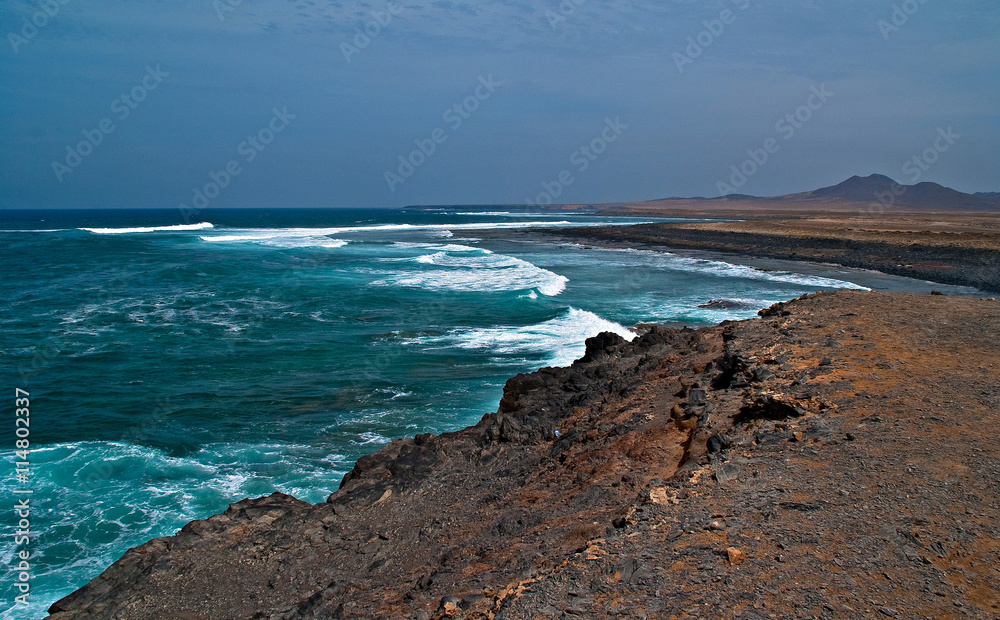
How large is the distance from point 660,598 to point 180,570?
14.7 feet

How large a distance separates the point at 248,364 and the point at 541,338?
7.62 meters

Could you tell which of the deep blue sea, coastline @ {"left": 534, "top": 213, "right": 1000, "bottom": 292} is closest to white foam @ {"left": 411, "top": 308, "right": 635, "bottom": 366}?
the deep blue sea

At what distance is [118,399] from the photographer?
41.6ft

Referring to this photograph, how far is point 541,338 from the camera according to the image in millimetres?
17344

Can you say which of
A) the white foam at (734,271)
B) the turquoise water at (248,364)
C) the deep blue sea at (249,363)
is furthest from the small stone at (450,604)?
the white foam at (734,271)

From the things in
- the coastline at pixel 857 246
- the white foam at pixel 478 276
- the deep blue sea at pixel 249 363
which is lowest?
the deep blue sea at pixel 249 363

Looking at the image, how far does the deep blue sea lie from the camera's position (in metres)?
8.67

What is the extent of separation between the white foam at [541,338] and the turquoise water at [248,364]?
99 mm

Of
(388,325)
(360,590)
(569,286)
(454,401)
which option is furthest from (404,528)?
(569,286)

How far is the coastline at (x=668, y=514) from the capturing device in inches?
171

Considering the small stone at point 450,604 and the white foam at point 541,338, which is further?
the white foam at point 541,338

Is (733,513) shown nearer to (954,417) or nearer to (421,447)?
(954,417)

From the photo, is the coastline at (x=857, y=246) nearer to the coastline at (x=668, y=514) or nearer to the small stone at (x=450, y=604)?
the coastline at (x=668, y=514)

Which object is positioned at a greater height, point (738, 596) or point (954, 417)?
point (954, 417)
